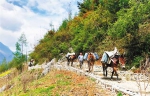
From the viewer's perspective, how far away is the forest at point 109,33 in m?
22.6

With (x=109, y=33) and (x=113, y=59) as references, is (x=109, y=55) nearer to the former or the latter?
(x=113, y=59)

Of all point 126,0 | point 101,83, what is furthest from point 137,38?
point 101,83

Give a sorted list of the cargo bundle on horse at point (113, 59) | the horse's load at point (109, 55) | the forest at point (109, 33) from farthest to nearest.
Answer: the forest at point (109, 33) < the horse's load at point (109, 55) < the cargo bundle on horse at point (113, 59)

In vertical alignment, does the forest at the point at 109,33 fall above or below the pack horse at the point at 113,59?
above

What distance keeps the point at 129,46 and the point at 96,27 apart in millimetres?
10625

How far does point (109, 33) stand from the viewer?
26.0m

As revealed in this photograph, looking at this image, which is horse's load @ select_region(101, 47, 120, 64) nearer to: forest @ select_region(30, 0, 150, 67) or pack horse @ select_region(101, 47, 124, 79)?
pack horse @ select_region(101, 47, 124, 79)

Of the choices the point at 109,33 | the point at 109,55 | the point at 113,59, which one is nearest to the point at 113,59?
the point at 113,59

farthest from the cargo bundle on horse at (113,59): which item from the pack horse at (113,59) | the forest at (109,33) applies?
the forest at (109,33)

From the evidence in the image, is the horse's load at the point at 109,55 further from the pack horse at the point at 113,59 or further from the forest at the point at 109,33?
the forest at the point at 109,33

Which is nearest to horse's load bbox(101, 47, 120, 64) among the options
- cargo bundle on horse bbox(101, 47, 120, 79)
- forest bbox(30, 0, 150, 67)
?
cargo bundle on horse bbox(101, 47, 120, 79)

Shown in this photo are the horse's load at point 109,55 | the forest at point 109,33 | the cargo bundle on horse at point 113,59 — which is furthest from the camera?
the forest at point 109,33

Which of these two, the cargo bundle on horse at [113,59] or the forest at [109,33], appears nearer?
the cargo bundle on horse at [113,59]

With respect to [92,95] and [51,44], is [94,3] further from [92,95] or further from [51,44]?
[92,95]
